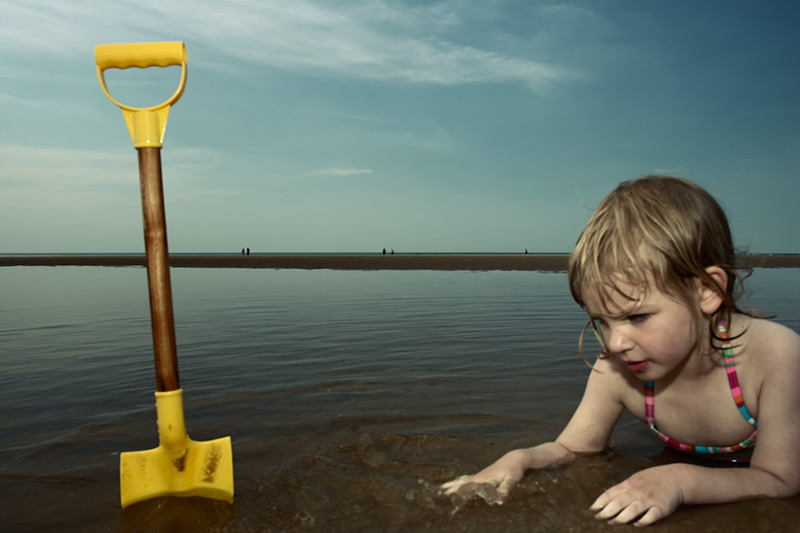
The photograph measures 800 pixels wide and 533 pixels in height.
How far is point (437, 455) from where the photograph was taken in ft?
7.39

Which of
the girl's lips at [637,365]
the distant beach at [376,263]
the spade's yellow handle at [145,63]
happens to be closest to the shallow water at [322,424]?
the girl's lips at [637,365]

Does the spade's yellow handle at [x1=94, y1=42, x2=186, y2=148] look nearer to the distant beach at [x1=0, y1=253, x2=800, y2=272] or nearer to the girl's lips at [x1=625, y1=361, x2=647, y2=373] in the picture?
the girl's lips at [x1=625, y1=361, x2=647, y2=373]

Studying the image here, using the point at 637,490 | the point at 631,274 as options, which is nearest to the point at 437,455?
the point at 637,490

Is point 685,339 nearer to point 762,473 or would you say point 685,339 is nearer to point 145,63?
point 762,473

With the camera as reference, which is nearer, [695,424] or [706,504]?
[706,504]

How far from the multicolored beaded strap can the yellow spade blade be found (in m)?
1.55

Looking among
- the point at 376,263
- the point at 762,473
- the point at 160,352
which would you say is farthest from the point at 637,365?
the point at 376,263

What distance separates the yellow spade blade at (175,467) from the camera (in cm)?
179

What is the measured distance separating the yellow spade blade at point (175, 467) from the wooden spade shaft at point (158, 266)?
11 centimetres

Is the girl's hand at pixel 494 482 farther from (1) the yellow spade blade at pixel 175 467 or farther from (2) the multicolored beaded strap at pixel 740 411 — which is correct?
(1) the yellow spade blade at pixel 175 467

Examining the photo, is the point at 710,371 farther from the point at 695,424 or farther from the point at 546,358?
the point at 546,358

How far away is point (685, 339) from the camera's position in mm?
1675

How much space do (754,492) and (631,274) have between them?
2.72 feet

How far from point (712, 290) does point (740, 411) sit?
482 mm
